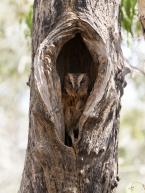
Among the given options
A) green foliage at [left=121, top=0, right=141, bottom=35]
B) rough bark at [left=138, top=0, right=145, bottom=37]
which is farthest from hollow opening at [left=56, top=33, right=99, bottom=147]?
green foliage at [left=121, top=0, right=141, bottom=35]

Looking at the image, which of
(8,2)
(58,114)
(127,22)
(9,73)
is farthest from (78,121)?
(9,73)

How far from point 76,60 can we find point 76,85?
11 cm

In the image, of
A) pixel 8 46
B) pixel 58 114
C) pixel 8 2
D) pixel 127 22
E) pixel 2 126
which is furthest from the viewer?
pixel 2 126

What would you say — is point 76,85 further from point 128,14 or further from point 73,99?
point 128,14

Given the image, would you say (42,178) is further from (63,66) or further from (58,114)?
(63,66)

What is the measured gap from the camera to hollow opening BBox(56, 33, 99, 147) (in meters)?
1.88

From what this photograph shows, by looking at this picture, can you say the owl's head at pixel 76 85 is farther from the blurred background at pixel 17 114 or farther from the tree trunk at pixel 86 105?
the blurred background at pixel 17 114

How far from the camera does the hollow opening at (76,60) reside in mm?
1877

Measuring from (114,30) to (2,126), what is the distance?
696 centimetres

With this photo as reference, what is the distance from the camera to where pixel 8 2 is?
21.4ft

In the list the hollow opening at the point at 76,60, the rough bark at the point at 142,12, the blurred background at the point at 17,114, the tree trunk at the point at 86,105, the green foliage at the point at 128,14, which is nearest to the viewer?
the tree trunk at the point at 86,105

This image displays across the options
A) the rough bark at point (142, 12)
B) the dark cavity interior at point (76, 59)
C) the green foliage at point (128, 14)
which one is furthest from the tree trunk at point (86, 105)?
the green foliage at point (128, 14)

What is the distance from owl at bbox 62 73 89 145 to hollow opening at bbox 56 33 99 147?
2 centimetres

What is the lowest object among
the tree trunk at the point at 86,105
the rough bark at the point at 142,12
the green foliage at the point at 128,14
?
the tree trunk at the point at 86,105
